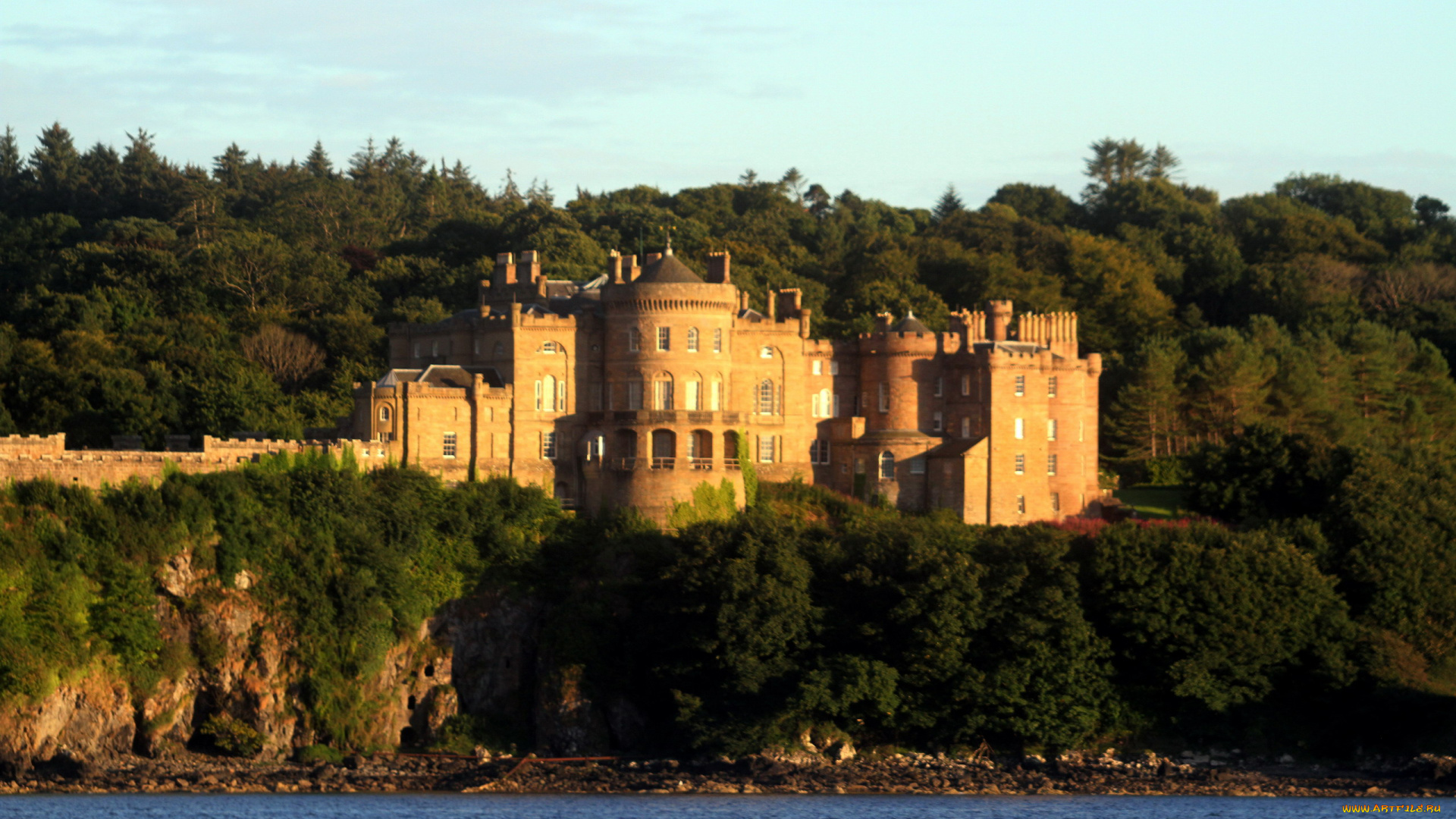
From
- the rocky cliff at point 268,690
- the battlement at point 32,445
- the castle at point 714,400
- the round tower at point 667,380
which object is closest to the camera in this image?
the rocky cliff at point 268,690

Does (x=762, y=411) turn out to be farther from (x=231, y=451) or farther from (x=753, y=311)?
(x=231, y=451)

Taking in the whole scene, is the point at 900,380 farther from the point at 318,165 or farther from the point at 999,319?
the point at 318,165

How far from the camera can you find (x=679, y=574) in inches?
2537

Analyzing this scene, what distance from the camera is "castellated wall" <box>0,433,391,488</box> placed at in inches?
2403

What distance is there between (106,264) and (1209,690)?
57097 mm

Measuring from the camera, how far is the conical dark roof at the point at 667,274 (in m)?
70.5

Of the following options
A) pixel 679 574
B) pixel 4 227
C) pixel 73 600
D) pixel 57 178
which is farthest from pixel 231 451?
pixel 57 178

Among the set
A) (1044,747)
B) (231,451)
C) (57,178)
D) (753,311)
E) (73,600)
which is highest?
(57,178)

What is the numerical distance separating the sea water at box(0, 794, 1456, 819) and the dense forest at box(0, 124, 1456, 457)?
20.0 m

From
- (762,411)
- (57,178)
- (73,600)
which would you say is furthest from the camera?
(57,178)

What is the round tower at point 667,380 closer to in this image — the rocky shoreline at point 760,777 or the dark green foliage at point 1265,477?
the rocky shoreline at point 760,777

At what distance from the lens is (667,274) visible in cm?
7088

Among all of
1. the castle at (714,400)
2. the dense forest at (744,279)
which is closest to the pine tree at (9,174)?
the dense forest at (744,279)

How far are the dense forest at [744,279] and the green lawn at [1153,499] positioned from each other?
8.83ft
